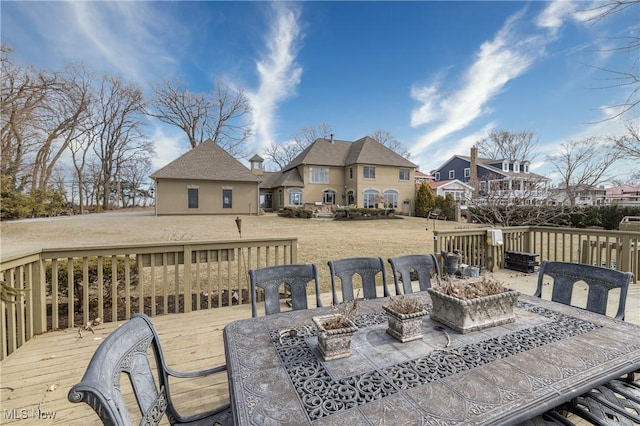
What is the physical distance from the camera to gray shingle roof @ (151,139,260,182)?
60.1ft

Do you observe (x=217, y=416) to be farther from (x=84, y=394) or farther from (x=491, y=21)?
(x=491, y=21)

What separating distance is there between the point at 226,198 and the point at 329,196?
8469 mm

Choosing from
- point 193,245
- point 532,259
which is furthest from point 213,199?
point 532,259

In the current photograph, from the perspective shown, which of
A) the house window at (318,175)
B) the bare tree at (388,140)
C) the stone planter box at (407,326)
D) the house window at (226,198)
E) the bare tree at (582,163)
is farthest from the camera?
the bare tree at (388,140)

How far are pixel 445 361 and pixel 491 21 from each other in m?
9.30

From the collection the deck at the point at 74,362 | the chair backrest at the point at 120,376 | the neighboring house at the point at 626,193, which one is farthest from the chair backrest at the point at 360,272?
the neighboring house at the point at 626,193

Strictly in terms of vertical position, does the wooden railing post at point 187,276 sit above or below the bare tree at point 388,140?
below

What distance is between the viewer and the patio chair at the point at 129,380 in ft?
2.77

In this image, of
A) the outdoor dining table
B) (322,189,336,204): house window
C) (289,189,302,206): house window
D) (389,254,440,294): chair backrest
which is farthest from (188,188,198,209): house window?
the outdoor dining table

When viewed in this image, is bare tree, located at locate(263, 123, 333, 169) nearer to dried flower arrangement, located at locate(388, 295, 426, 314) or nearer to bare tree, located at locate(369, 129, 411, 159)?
bare tree, located at locate(369, 129, 411, 159)

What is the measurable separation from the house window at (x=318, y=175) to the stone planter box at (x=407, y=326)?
21636mm

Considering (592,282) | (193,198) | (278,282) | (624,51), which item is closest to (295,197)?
(193,198)

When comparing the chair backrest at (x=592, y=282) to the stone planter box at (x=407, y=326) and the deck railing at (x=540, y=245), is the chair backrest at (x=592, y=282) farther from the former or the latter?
the deck railing at (x=540, y=245)

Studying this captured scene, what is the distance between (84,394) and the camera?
2.74 feet
